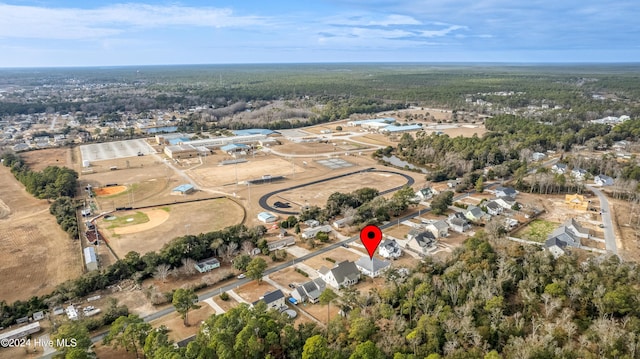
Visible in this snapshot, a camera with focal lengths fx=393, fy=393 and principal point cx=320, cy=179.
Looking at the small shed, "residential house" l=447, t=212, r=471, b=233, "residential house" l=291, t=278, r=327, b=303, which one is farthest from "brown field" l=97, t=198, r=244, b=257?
"residential house" l=447, t=212, r=471, b=233

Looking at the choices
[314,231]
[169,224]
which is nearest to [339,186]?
[314,231]

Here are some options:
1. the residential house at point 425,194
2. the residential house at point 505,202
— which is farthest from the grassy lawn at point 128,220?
the residential house at point 505,202

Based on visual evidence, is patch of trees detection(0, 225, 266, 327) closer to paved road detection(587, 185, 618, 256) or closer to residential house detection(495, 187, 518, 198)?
residential house detection(495, 187, 518, 198)

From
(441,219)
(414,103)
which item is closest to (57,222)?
(441,219)

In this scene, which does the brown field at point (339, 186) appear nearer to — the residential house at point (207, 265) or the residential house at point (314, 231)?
the residential house at point (314, 231)

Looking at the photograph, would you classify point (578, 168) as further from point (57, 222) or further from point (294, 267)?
point (57, 222)
